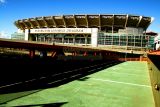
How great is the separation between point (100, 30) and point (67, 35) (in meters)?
14.5

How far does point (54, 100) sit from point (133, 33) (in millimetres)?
76631

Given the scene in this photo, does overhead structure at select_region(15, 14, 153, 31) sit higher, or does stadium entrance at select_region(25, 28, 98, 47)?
overhead structure at select_region(15, 14, 153, 31)

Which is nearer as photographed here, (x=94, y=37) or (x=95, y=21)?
(x=94, y=37)

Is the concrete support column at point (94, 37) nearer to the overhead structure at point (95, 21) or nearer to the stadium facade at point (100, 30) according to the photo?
the stadium facade at point (100, 30)

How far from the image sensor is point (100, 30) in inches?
3465

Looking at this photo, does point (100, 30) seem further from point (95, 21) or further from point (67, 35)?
point (67, 35)

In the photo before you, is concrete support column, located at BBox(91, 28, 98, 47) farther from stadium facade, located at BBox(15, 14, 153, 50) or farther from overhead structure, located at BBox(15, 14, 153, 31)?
overhead structure, located at BBox(15, 14, 153, 31)

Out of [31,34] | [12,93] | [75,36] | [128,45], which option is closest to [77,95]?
[12,93]

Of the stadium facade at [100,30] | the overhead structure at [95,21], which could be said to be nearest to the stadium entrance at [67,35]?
the stadium facade at [100,30]

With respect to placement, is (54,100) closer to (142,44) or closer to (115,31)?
(142,44)

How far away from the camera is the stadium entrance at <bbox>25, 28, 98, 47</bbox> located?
275ft

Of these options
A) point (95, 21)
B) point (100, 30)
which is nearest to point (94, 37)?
point (100, 30)

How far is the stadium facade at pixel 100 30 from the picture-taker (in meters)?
80.6

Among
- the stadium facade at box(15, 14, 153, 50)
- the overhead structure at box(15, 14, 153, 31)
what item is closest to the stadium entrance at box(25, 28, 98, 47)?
the stadium facade at box(15, 14, 153, 50)
